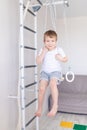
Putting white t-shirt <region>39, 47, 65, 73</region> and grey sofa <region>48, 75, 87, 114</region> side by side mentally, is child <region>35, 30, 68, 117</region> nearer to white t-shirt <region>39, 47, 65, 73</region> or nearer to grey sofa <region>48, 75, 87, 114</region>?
white t-shirt <region>39, 47, 65, 73</region>

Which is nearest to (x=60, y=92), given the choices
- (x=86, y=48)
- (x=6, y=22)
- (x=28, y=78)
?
(x=86, y=48)

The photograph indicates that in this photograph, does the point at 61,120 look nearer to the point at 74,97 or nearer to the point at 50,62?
the point at 74,97

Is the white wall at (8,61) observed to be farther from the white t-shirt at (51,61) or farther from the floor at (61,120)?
the floor at (61,120)

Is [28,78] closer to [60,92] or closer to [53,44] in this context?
[53,44]

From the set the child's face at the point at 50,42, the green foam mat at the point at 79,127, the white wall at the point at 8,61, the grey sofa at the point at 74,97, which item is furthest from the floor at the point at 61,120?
the child's face at the point at 50,42

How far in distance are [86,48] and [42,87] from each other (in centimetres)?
313

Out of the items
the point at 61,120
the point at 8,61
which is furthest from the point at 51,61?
the point at 61,120

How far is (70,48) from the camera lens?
5227 millimetres

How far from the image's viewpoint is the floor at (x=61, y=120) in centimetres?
356

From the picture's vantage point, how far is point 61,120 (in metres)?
3.96

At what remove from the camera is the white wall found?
2.27 metres

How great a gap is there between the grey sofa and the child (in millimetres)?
2150

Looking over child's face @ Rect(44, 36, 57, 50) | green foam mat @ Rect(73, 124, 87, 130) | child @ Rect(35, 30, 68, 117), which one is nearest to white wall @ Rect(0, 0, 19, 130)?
child @ Rect(35, 30, 68, 117)

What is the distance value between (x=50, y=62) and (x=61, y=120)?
6.75 ft
